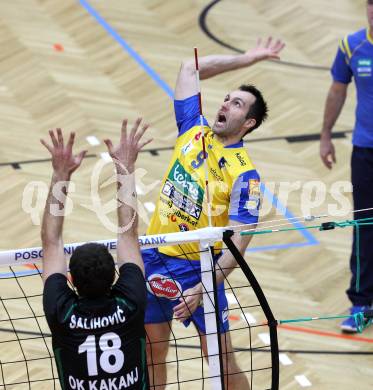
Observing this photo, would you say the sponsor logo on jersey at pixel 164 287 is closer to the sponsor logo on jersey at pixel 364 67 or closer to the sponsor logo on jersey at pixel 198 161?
the sponsor logo on jersey at pixel 198 161

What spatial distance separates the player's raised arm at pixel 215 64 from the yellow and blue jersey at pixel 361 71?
104cm

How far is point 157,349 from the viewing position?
676 centimetres

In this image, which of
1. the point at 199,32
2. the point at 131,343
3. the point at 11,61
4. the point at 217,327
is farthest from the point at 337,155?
the point at 131,343

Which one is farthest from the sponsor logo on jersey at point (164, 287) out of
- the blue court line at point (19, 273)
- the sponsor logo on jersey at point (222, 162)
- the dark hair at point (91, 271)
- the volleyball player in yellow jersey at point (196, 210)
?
the blue court line at point (19, 273)

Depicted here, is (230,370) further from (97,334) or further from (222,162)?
(97,334)

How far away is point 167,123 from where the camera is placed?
11188 millimetres

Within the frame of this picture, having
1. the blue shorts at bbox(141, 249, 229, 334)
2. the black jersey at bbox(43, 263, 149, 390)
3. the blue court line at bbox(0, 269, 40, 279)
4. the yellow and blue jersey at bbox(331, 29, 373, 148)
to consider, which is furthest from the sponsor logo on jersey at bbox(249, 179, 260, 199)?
the blue court line at bbox(0, 269, 40, 279)

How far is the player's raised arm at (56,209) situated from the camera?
541cm

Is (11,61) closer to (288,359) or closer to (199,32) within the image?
(199,32)

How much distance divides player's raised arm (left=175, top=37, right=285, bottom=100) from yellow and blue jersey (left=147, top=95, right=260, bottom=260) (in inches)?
15.4

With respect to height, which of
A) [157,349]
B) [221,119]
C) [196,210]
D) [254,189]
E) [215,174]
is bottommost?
[157,349]

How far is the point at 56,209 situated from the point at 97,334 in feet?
2.38

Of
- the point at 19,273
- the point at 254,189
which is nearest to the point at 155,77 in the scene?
the point at 19,273

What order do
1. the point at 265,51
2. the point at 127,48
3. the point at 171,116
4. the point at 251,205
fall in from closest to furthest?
1. the point at 251,205
2. the point at 265,51
3. the point at 171,116
4. the point at 127,48
